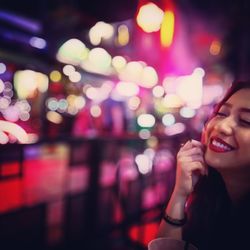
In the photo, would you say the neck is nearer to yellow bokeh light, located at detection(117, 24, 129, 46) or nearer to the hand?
the hand

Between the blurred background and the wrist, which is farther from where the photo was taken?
the blurred background

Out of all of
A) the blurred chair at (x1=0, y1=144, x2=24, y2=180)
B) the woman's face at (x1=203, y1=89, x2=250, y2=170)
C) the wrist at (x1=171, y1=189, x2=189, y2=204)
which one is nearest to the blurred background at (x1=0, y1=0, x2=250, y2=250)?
the blurred chair at (x1=0, y1=144, x2=24, y2=180)

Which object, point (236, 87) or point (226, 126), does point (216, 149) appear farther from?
point (236, 87)

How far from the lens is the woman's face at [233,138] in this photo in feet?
6.10

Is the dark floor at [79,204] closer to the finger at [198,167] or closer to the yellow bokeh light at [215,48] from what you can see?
the finger at [198,167]

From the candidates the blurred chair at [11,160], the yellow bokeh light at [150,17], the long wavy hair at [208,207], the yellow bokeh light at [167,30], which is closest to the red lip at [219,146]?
the long wavy hair at [208,207]

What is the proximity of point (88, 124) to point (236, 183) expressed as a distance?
10.9 meters

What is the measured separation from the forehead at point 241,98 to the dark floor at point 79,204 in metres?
2.06

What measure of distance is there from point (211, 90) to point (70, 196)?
62.0 feet

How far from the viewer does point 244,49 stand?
10289 mm

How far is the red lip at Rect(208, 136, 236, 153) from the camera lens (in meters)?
1.88

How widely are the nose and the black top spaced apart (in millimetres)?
403

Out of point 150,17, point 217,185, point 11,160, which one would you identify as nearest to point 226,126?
point 217,185

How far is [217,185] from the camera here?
7.07 feet
